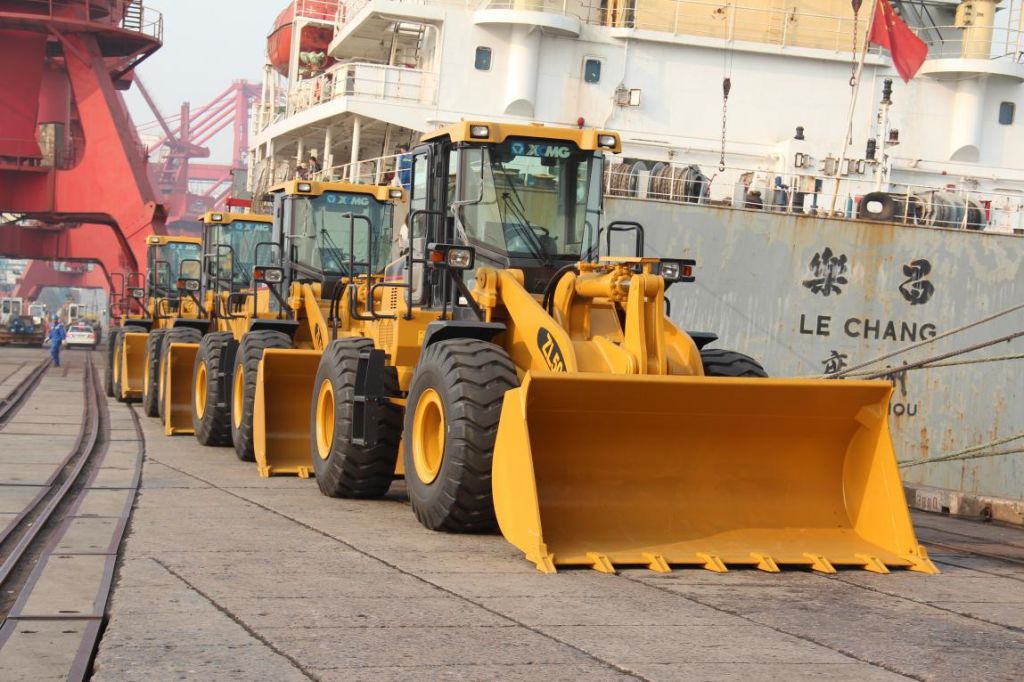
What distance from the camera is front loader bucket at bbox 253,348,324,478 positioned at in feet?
42.7

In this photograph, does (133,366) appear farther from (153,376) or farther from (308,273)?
(308,273)

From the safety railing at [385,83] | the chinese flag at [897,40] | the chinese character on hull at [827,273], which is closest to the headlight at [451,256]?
the chinese character on hull at [827,273]

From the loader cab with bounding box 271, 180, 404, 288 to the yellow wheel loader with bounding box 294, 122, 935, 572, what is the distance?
18.9 ft

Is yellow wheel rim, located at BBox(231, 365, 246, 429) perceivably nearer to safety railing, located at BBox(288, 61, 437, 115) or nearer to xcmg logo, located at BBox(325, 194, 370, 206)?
xcmg logo, located at BBox(325, 194, 370, 206)

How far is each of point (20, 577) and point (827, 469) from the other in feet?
16.1

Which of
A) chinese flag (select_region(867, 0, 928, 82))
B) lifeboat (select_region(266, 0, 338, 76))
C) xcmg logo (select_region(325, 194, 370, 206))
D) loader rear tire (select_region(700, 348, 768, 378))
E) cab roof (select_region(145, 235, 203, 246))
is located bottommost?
cab roof (select_region(145, 235, 203, 246))

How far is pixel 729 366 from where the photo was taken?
9.89 m

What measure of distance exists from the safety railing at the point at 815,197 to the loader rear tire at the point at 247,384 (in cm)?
648

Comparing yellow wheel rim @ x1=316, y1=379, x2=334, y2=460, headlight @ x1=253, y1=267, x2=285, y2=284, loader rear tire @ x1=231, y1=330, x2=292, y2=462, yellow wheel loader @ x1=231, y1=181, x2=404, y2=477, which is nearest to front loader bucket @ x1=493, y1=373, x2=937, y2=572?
yellow wheel rim @ x1=316, y1=379, x2=334, y2=460

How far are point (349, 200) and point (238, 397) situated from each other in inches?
112

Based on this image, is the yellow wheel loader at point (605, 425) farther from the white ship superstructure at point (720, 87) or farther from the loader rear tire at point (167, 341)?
the white ship superstructure at point (720, 87)

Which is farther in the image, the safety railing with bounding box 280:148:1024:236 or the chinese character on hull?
the safety railing with bounding box 280:148:1024:236

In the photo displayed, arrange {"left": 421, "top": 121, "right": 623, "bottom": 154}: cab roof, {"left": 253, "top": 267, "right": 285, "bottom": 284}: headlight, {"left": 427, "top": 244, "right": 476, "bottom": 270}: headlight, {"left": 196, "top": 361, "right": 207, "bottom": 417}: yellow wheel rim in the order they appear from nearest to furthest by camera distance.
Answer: {"left": 427, "top": 244, "right": 476, "bottom": 270}: headlight, {"left": 421, "top": 121, "right": 623, "bottom": 154}: cab roof, {"left": 253, "top": 267, "right": 285, "bottom": 284}: headlight, {"left": 196, "top": 361, "right": 207, "bottom": 417}: yellow wheel rim

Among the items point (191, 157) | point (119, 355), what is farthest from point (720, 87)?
point (191, 157)
